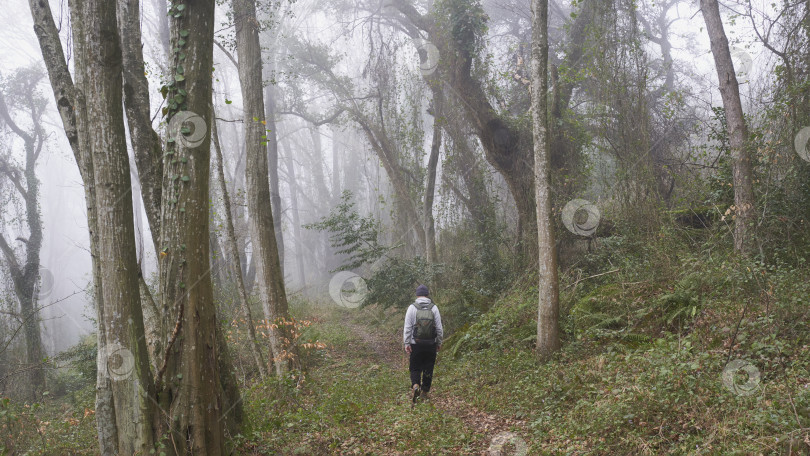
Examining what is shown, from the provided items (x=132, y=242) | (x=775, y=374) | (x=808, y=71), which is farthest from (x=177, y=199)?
(x=808, y=71)

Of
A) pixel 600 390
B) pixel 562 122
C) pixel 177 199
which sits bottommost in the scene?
pixel 600 390

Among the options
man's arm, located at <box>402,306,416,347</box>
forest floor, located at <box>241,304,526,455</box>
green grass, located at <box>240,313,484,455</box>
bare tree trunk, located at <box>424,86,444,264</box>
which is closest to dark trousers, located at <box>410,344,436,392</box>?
man's arm, located at <box>402,306,416,347</box>

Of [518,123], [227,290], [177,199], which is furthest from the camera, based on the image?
[227,290]

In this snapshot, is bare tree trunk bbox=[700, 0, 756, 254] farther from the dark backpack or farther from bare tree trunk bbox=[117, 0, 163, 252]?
bare tree trunk bbox=[117, 0, 163, 252]

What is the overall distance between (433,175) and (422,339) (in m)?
11.7

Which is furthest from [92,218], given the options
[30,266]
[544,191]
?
[30,266]

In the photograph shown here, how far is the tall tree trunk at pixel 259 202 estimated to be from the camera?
947cm

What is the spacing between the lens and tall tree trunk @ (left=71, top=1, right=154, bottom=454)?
15.5ft

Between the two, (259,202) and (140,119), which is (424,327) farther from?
(140,119)

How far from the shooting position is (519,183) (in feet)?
45.1

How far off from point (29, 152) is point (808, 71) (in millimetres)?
26012

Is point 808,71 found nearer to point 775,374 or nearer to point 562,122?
point 562,122

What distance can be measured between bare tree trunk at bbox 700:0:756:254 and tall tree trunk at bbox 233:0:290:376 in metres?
8.07

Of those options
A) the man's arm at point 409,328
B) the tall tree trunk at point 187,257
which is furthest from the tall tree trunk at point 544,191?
the tall tree trunk at point 187,257
